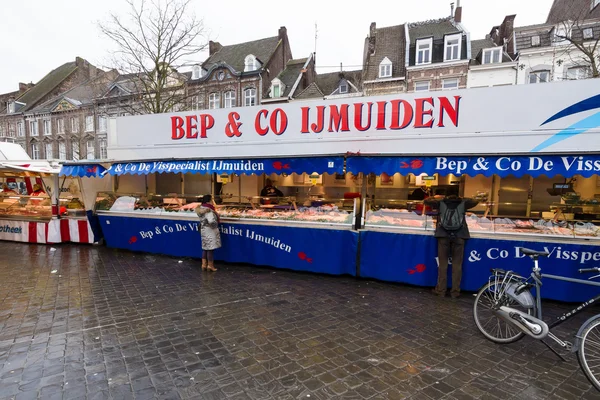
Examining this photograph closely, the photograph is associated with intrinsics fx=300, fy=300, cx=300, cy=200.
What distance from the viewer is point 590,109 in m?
4.98

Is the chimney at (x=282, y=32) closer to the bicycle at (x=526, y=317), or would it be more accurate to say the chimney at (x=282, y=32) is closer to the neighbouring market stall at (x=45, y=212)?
the neighbouring market stall at (x=45, y=212)

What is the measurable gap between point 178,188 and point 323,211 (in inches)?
227

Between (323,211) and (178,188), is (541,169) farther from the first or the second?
(178,188)

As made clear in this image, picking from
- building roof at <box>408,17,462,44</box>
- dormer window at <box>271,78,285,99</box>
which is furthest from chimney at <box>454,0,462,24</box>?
dormer window at <box>271,78,285,99</box>

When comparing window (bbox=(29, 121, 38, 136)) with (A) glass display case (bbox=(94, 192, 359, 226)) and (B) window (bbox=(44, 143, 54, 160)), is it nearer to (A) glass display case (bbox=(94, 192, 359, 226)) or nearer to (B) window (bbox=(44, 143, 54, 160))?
(B) window (bbox=(44, 143, 54, 160))

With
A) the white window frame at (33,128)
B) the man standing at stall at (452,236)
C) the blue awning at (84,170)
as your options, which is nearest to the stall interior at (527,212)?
the man standing at stall at (452,236)

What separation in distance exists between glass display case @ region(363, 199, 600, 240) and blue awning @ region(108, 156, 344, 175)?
1244 mm

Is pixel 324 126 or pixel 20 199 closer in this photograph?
pixel 324 126

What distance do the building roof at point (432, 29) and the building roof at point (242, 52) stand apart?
12168mm

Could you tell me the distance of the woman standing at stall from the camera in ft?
21.2

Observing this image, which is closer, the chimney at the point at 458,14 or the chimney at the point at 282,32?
the chimney at the point at 458,14

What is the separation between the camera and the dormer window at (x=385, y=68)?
75.7 feet

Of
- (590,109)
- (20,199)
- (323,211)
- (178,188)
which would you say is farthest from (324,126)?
(20,199)

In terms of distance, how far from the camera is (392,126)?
6.09m
